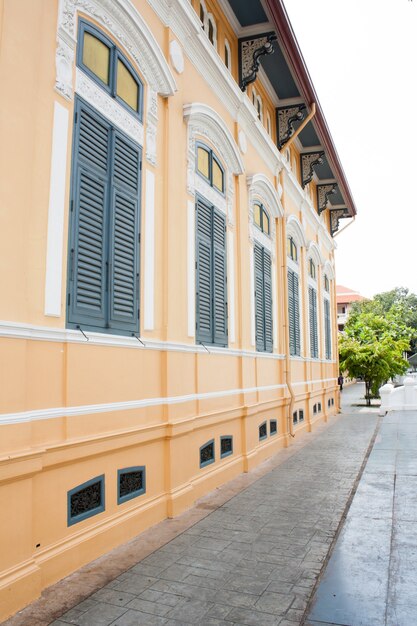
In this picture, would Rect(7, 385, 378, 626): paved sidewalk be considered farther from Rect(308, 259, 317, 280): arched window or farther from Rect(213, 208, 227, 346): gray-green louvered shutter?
Rect(308, 259, 317, 280): arched window

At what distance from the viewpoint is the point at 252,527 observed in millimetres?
5805

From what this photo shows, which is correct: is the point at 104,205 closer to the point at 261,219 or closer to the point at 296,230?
the point at 261,219

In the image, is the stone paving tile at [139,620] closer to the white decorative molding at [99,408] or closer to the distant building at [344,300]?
the white decorative molding at [99,408]

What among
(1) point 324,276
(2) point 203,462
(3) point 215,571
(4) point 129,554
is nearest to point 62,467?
(4) point 129,554

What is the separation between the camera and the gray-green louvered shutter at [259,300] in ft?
33.3

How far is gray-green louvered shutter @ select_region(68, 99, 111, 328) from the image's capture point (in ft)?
15.7

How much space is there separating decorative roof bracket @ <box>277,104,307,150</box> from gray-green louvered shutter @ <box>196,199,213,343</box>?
5.28m

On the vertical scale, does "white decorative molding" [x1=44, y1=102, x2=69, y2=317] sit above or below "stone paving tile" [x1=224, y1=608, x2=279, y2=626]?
above

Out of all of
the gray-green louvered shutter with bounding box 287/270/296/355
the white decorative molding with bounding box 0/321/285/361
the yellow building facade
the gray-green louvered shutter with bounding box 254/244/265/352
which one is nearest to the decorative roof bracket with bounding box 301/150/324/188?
the gray-green louvered shutter with bounding box 287/270/296/355

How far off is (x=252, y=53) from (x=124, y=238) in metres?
5.92

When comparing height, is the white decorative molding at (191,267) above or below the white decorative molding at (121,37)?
below

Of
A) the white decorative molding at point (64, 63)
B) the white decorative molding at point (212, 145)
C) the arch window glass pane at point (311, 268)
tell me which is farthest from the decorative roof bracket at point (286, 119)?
the white decorative molding at point (64, 63)

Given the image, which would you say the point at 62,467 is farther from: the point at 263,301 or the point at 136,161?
the point at 263,301

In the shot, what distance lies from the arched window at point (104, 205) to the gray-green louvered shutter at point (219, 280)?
239cm
